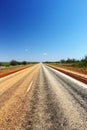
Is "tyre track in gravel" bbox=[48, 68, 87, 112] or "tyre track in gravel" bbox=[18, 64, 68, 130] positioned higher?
"tyre track in gravel" bbox=[18, 64, 68, 130]

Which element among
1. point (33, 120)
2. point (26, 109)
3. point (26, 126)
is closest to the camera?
point (26, 126)

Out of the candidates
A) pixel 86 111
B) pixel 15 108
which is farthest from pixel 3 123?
pixel 86 111

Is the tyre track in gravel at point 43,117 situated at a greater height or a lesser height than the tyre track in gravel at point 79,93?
greater

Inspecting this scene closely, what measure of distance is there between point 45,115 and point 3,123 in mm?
1440

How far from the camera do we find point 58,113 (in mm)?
6070

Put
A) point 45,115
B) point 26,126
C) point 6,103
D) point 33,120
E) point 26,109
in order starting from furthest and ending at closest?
point 6,103, point 26,109, point 45,115, point 33,120, point 26,126

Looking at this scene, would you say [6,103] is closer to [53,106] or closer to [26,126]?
[53,106]

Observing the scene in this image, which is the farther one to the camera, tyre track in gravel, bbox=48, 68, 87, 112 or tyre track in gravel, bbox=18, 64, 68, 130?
tyre track in gravel, bbox=48, 68, 87, 112

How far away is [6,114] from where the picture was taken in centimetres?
607

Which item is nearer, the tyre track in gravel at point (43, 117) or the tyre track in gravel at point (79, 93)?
the tyre track in gravel at point (43, 117)

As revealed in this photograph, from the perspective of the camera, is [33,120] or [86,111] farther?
[86,111]

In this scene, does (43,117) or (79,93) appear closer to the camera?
(43,117)

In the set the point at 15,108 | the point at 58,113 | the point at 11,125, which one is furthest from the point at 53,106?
the point at 11,125

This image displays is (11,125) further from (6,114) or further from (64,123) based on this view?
(64,123)
